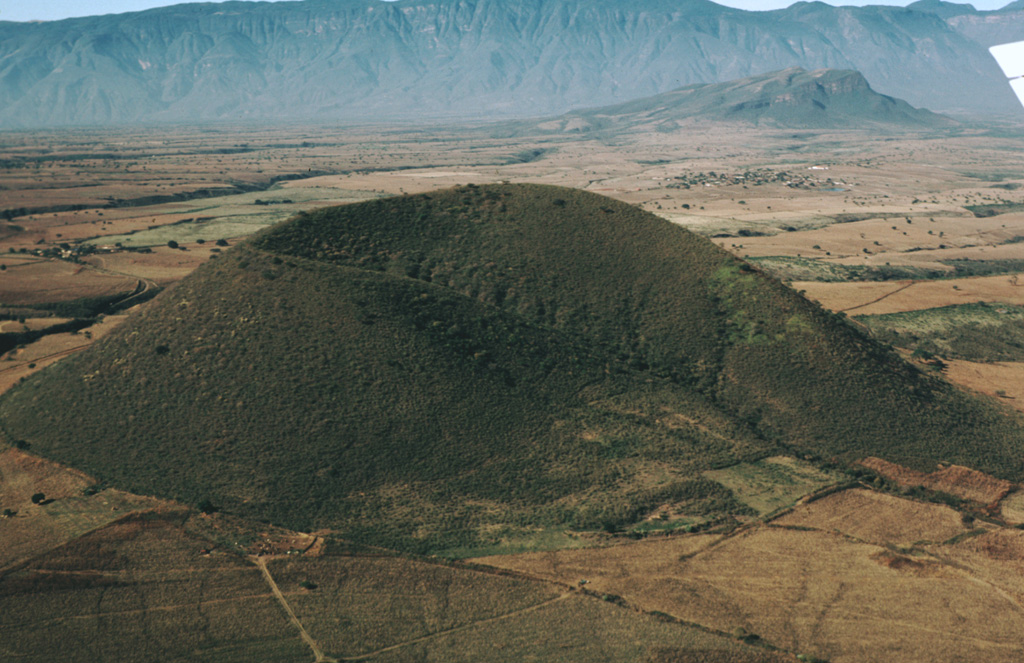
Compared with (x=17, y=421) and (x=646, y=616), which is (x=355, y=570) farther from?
(x=17, y=421)

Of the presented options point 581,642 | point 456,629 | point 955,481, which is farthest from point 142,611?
point 955,481

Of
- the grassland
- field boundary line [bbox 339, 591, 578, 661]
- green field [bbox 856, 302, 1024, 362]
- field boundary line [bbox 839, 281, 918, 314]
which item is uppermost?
field boundary line [bbox 839, 281, 918, 314]

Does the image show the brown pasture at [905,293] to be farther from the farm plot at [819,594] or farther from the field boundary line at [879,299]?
the farm plot at [819,594]

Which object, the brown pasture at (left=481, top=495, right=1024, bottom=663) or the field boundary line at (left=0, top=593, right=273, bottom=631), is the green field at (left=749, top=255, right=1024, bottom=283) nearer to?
the brown pasture at (left=481, top=495, right=1024, bottom=663)

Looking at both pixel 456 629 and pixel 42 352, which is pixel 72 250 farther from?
pixel 456 629

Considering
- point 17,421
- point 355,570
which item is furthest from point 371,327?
point 17,421

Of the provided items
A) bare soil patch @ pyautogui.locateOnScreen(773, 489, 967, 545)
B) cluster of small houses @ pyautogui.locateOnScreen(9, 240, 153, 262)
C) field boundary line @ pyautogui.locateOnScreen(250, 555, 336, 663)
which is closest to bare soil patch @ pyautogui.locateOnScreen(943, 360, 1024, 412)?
bare soil patch @ pyautogui.locateOnScreen(773, 489, 967, 545)
